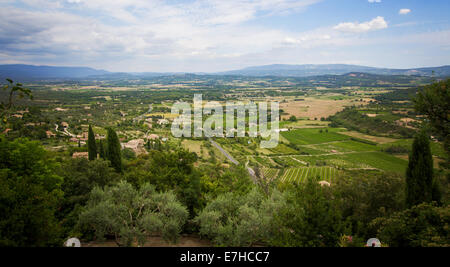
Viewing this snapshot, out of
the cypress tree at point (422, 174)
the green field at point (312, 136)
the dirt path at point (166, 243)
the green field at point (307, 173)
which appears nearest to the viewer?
the dirt path at point (166, 243)

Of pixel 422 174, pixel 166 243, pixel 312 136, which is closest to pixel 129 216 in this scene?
pixel 166 243

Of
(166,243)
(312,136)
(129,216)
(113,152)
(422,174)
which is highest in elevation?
(422,174)

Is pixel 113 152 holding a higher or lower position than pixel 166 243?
higher

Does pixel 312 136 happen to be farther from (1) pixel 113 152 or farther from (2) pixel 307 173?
(1) pixel 113 152

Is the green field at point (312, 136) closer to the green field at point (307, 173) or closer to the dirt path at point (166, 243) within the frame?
the green field at point (307, 173)

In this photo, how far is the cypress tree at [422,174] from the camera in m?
13.2

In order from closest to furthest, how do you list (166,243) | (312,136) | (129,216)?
(166,243) < (129,216) < (312,136)

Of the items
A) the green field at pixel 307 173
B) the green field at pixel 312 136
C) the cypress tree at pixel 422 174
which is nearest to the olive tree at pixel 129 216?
the cypress tree at pixel 422 174

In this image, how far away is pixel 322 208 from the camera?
10.0 m

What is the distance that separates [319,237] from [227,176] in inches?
547

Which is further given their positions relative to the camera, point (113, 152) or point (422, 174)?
point (113, 152)

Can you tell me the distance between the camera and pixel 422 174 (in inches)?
521

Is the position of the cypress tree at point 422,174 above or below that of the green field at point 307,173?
above

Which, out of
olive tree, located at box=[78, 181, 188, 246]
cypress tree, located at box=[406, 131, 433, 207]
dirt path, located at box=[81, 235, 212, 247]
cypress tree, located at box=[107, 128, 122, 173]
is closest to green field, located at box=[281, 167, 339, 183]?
cypress tree, located at box=[107, 128, 122, 173]
